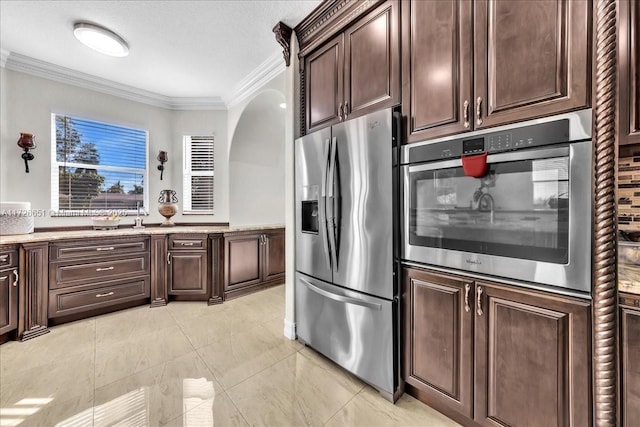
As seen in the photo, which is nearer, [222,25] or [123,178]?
[222,25]

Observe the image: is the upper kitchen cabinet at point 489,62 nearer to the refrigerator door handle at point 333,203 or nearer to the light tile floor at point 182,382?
the refrigerator door handle at point 333,203

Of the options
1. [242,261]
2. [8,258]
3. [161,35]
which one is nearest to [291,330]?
[242,261]

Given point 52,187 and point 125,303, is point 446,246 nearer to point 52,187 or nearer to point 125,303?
point 125,303

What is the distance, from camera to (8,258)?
2.33 meters

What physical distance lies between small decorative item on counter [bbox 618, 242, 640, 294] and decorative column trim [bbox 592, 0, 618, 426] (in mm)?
33

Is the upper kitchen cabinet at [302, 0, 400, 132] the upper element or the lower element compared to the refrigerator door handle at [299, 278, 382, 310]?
upper

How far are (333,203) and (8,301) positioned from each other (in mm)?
2953

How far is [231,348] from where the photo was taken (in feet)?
7.43

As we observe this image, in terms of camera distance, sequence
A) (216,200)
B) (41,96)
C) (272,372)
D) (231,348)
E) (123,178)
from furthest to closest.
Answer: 1. (216,200)
2. (123,178)
3. (41,96)
4. (231,348)
5. (272,372)

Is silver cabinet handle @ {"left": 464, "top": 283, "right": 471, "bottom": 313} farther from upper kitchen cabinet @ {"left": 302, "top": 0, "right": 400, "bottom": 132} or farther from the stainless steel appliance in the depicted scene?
upper kitchen cabinet @ {"left": 302, "top": 0, "right": 400, "bottom": 132}

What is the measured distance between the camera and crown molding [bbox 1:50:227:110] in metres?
2.87

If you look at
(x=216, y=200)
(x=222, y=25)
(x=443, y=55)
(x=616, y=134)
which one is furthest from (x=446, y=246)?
(x=216, y=200)

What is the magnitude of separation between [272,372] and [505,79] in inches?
86.9

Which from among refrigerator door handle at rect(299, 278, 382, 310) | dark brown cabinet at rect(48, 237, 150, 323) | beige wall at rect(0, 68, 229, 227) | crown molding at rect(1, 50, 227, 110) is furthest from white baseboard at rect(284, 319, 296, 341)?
crown molding at rect(1, 50, 227, 110)
